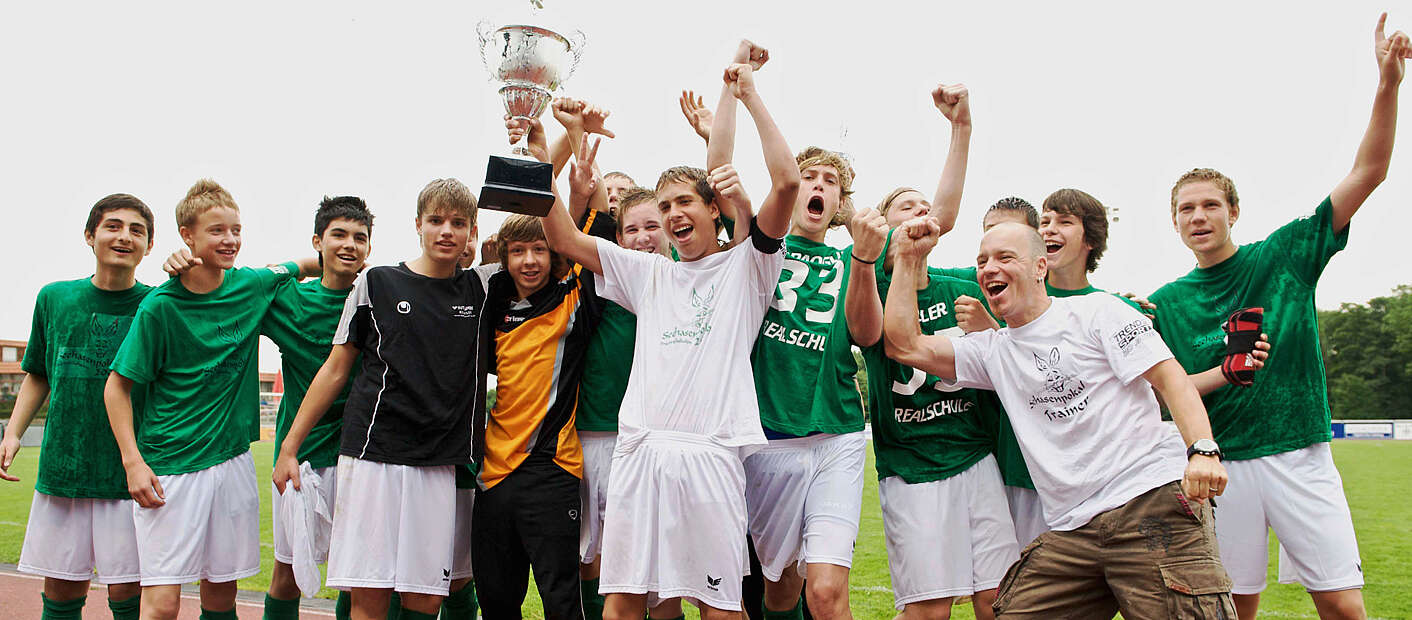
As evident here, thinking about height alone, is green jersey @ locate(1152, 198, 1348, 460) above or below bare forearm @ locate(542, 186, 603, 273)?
below

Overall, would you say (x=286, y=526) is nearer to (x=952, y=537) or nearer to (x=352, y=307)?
(x=352, y=307)

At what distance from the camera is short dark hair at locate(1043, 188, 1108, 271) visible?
423cm

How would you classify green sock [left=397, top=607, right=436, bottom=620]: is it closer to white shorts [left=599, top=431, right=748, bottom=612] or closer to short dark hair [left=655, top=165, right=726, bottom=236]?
white shorts [left=599, top=431, right=748, bottom=612]

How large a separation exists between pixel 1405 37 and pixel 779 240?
2.58m

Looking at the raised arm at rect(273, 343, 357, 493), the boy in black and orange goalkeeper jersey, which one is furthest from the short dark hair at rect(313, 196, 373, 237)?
the boy in black and orange goalkeeper jersey

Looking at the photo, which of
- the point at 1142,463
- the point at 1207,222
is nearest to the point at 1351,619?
the point at 1142,463

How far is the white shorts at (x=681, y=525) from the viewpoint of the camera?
10.6 feet

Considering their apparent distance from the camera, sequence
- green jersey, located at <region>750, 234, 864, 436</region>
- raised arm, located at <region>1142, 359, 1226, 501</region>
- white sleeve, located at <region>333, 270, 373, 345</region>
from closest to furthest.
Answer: raised arm, located at <region>1142, 359, 1226, 501</region> < green jersey, located at <region>750, 234, 864, 436</region> < white sleeve, located at <region>333, 270, 373, 345</region>

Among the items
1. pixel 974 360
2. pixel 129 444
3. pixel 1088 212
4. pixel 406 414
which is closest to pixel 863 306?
pixel 974 360

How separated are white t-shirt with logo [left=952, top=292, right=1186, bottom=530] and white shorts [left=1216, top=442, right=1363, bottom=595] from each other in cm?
87

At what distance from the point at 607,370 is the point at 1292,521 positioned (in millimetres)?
2940

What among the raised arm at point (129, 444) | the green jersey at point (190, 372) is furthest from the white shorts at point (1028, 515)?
the raised arm at point (129, 444)

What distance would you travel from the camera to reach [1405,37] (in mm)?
3561

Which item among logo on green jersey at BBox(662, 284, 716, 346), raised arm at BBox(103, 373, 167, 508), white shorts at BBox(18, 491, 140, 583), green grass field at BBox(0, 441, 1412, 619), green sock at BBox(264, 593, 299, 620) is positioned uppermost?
logo on green jersey at BBox(662, 284, 716, 346)
